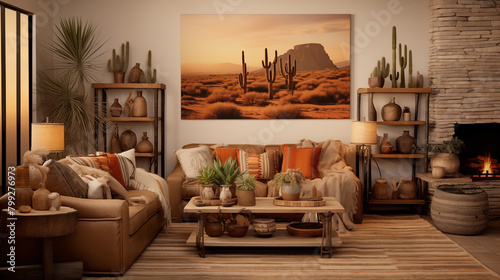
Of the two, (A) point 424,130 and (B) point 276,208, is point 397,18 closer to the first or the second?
(A) point 424,130

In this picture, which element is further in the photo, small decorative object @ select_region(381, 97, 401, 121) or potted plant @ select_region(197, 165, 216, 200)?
small decorative object @ select_region(381, 97, 401, 121)

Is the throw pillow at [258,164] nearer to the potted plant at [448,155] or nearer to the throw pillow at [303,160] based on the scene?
the throw pillow at [303,160]

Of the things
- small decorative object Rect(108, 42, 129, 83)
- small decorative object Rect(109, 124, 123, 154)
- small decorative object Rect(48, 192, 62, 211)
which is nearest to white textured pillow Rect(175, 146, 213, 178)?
small decorative object Rect(109, 124, 123, 154)

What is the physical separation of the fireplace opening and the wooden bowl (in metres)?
2.85

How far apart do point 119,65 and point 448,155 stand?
13.9 ft

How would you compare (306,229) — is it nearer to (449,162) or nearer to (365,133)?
(365,133)

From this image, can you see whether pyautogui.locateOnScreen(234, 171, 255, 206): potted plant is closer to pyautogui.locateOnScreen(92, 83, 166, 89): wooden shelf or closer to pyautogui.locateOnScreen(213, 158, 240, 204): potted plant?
pyautogui.locateOnScreen(213, 158, 240, 204): potted plant

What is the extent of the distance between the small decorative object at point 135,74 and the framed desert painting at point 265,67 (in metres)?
0.58

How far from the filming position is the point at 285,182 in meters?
4.73

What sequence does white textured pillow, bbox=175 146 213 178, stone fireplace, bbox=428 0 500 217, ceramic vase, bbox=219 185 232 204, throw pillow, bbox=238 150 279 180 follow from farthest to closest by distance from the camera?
stone fireplace, bbox=428 0 500 217 → throw pillow, bbox=238 150 279 180 → white textured pillow, bbox=175 146 213 178 → ceramic vase, bbox=219 185 232 204

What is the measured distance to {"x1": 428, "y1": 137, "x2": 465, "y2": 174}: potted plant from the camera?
20.7 ft

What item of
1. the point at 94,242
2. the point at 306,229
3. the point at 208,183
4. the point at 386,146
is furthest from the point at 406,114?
the point at 94,242

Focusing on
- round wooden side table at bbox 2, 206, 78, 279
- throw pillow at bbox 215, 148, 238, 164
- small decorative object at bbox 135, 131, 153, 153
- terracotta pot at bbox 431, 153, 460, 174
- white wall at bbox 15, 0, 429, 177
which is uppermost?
white wall at bbox 15, 0, 429, 177

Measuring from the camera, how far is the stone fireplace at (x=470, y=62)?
6570 mm
